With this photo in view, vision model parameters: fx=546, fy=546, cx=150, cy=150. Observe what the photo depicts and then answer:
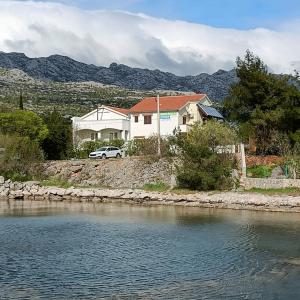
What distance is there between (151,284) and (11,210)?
→ 26.8 meters

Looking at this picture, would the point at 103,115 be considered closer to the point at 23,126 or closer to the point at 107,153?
the point at 107,153

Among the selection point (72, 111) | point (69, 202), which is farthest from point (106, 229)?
point (72, 111)

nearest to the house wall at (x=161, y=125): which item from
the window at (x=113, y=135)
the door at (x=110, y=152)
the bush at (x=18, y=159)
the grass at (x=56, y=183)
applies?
the window at (x=113, y=135)

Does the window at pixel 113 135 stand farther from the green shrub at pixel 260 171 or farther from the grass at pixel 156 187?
the green shrub at pixel 260 171

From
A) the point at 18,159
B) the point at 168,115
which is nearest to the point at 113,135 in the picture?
the point at 168,115

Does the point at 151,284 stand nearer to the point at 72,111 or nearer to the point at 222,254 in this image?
the point at 222,254

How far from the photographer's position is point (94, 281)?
20.5 m

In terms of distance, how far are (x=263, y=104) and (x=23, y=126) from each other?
28.5 meters

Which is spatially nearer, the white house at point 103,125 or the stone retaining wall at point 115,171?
the stone retaining wall at point 115,171

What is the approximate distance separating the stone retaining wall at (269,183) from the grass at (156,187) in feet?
25.1

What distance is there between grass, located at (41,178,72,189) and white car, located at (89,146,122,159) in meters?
7.96

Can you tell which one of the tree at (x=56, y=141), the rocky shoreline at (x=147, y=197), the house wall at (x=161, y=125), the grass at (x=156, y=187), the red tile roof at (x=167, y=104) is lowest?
the rocky shoreline at (x=147, y=197)

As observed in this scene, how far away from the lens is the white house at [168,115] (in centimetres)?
7544

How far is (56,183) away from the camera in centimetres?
5706
